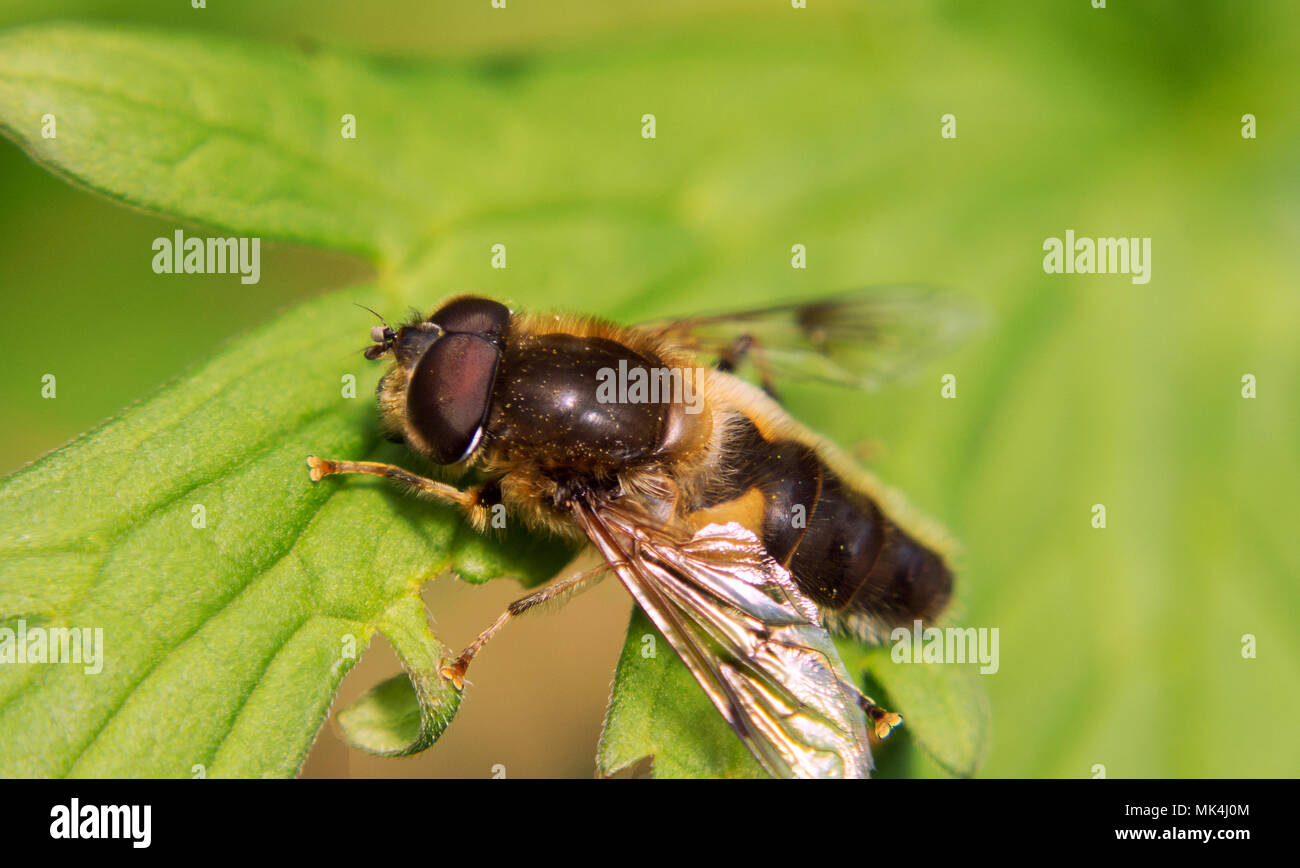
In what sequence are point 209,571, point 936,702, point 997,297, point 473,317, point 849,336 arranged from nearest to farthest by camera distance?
1. point 209,571
2. point 473,317
3. point 936,702
4. point 849,336
5. point 997,297

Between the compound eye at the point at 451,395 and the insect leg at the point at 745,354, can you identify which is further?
the insect leg at the point at 745,354

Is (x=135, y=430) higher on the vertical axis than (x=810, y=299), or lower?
lower

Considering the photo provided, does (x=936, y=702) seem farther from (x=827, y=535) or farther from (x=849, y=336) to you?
(x=849, y=336)

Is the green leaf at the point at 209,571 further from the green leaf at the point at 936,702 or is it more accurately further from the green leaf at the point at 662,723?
the green leaf at the point at 936,702

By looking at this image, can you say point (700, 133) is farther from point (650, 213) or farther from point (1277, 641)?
point (1277, 641)

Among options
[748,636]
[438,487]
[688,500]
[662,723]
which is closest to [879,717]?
[748,636]

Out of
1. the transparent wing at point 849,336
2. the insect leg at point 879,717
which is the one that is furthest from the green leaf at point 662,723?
the transparent wing at point 849,336

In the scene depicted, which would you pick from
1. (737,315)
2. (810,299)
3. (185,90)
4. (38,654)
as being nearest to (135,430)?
(38,654)
